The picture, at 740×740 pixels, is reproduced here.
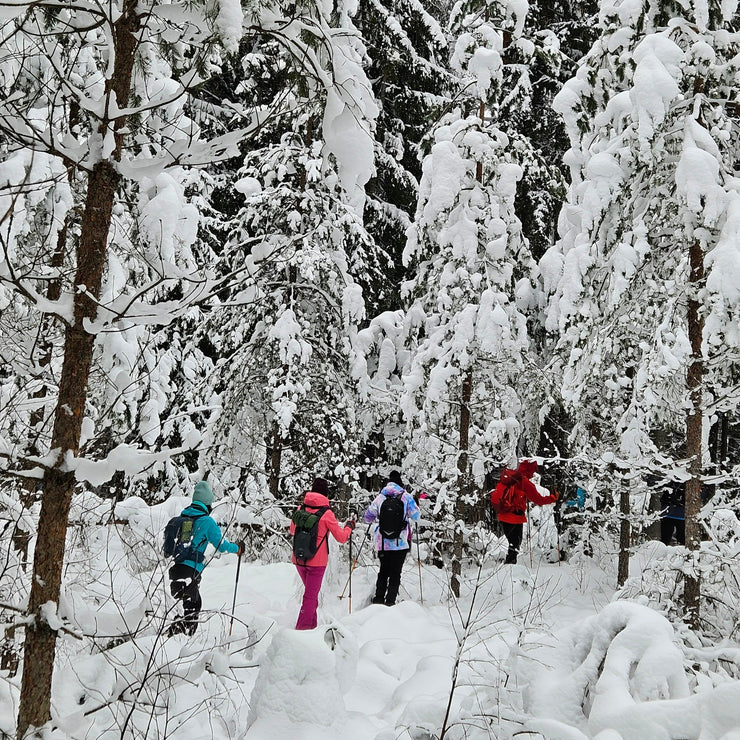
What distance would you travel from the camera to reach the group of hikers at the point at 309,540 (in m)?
6.23

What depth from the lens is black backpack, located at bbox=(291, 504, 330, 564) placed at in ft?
22.7

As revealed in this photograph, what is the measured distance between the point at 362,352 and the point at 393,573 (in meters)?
4.60

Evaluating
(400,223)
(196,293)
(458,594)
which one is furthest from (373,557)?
(196,293)

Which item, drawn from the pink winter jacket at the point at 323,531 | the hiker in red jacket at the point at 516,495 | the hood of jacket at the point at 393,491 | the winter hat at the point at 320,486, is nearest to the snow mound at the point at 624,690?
the pink winter jacket at the point at 323,531

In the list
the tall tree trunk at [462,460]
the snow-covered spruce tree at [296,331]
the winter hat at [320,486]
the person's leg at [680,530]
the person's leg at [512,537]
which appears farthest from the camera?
the person's leg at [680,530]

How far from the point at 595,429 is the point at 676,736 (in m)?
8.41

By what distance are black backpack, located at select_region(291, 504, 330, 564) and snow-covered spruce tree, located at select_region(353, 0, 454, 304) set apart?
806cm

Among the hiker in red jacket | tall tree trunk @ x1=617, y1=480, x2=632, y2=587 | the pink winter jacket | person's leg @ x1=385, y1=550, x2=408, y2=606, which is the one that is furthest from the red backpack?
the pink winter jacket

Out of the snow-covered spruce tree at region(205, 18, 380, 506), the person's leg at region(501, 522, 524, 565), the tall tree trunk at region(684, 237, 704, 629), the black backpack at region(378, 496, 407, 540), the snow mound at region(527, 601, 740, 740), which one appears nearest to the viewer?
the snow mound at region(527, 601, 740, 740)

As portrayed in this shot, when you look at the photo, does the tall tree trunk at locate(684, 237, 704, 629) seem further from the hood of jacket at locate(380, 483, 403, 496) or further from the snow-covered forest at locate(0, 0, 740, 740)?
the hood of jacket at locate(380, 483, 403, 496)

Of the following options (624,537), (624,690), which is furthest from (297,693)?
(624,537)

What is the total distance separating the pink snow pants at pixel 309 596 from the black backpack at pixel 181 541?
51.4 inches

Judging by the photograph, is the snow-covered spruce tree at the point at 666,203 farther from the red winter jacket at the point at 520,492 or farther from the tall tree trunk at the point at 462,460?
the red winter jacket at the point at 520,492

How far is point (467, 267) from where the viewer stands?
9461 millimetres
